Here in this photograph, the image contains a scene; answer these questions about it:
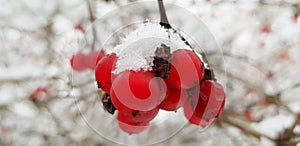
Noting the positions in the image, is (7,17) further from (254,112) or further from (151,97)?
(151,97)

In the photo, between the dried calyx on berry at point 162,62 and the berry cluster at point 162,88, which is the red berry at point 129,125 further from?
the dried calyx on berry at point 162,62

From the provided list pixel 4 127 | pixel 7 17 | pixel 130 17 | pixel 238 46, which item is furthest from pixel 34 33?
pixel 238 46

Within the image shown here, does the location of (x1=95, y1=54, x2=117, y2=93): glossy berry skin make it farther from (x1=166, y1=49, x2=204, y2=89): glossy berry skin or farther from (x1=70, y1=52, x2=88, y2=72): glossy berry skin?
(x1=70, y1=52, x2=88, y2=72): glossy berry skin

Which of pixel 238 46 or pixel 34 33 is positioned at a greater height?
pixel 34 33

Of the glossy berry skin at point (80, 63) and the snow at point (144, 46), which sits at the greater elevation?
the snow at point (144, 46)

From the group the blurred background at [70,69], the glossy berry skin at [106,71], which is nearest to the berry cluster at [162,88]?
the glossy berry skin at [106,71]

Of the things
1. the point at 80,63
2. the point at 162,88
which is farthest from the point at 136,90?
the point at 80,63
